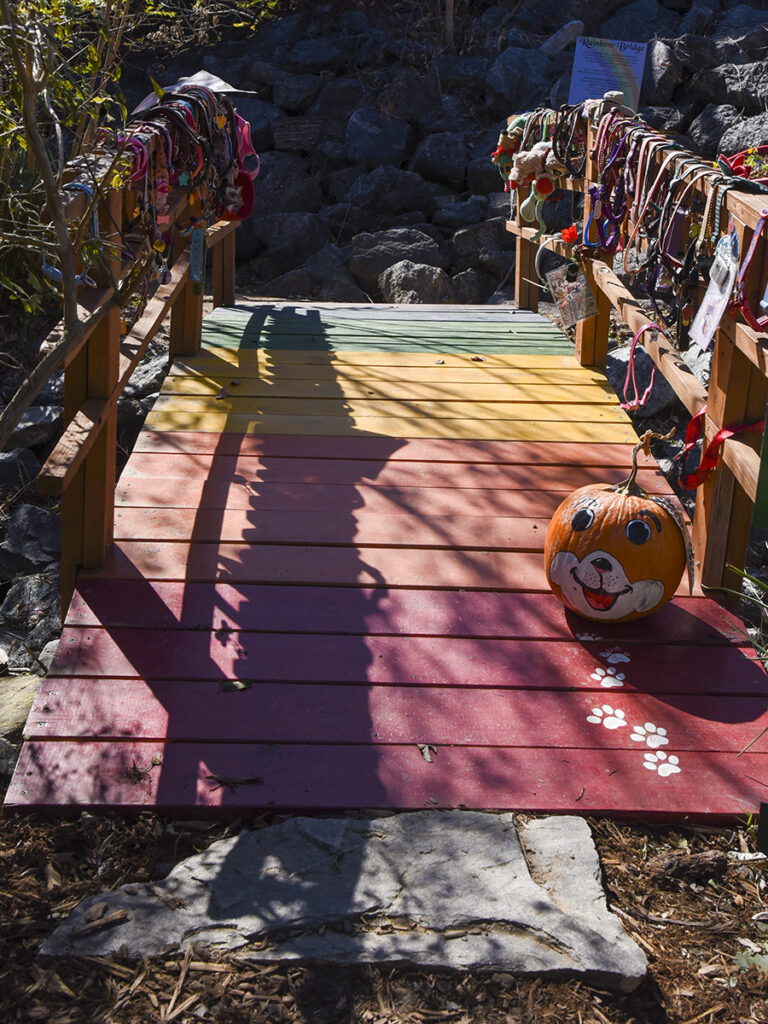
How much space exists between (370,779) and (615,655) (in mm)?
999

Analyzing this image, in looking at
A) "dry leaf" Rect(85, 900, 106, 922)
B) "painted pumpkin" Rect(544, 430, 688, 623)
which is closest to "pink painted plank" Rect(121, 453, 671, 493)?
"painted pumpkin" Rect(544, 430, 688, 623)

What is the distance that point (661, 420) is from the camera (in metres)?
6.32

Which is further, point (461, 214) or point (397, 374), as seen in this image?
point (461, 214)

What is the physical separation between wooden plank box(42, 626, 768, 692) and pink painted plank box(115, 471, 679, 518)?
2.79 feet

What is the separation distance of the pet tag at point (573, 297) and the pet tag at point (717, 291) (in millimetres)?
1788

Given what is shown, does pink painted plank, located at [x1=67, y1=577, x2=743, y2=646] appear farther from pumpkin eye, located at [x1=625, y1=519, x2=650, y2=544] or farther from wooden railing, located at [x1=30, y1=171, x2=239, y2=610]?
pumpkin eye, located at [x1=625, y1=519, x2=650, y2=544]

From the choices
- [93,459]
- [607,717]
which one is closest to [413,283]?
[93,459]

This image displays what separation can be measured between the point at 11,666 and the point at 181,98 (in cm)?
262

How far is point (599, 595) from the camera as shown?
341 centimetres

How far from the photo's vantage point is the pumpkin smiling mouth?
3389 mm

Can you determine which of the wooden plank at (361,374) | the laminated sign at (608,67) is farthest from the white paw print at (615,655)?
the laminated sign at (608,67)

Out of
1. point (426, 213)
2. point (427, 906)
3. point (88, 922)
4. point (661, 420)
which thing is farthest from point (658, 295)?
point (426, 213)

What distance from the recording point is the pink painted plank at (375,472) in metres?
4.38

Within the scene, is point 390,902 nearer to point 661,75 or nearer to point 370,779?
point 370,779
